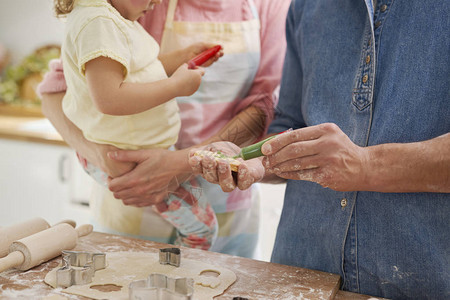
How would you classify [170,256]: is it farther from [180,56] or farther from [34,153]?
[34,153]

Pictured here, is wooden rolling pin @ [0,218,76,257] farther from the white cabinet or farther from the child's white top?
the white cabinet

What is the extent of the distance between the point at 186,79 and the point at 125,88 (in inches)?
5.7

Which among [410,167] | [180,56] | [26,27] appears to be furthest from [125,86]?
[26,27]

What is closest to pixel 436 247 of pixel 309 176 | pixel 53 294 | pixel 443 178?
pixel 443 178

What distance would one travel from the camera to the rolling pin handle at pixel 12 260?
1.02 metres

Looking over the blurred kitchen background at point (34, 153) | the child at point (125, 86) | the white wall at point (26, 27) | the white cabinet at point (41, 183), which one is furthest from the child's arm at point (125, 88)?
the white wall at point (26, 27)

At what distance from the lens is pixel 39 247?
1.09m

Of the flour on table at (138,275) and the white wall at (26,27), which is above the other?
the white wall at (26,27)

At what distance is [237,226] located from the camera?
155cm

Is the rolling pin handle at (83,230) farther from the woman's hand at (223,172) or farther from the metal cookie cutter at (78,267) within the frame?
the woman's hand at (223,172)

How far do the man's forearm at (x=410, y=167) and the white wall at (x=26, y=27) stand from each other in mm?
2678

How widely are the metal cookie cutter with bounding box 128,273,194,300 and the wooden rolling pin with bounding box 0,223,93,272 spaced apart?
269mm

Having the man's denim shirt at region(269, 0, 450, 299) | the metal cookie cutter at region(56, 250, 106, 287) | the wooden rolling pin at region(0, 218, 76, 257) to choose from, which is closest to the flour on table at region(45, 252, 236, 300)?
the metal cookie cutter at region(56, 250, 106, 287)

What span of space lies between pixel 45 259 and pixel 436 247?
0.80 meters
